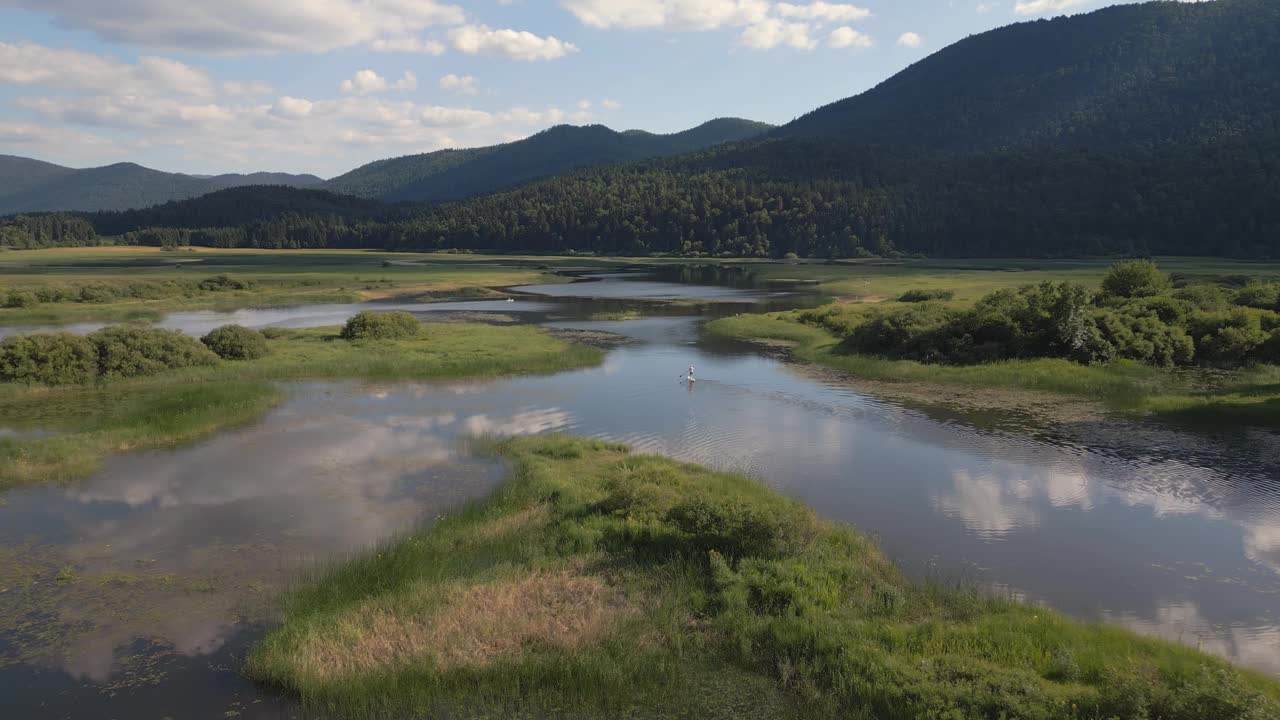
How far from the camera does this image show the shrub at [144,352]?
4081cm

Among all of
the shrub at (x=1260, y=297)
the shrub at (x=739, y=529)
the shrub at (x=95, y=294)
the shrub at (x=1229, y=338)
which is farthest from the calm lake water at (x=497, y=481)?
the shrub at (x=95, y=294)

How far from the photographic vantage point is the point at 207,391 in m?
36.0

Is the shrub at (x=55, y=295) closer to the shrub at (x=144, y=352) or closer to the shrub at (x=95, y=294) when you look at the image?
the shrub at (x=95, y=294)

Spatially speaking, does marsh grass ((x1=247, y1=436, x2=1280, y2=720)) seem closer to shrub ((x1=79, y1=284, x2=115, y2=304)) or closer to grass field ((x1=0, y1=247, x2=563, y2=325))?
grass field ((x1=0, y1=247, x2=563, y2=325))

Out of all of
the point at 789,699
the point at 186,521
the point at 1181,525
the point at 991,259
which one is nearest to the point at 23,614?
the point at 186,521

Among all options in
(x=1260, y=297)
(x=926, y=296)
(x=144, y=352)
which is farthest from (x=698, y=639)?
(x=926, y=296)

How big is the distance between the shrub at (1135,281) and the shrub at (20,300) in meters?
98.4

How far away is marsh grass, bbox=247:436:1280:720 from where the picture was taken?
12.4 m

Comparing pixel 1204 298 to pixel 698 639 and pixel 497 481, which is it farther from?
pixel 698 639

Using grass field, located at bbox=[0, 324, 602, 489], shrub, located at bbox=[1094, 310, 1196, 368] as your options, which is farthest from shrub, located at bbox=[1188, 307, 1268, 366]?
grass field, located at bbox=[0, 324, 602, 489]

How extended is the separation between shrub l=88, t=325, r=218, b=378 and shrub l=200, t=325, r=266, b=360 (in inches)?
41.8

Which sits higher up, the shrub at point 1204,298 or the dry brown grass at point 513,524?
the shrub at point 1204,298

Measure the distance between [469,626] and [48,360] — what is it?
37438mm

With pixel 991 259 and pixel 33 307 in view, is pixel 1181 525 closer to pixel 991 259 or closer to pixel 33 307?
pixel 33 307
